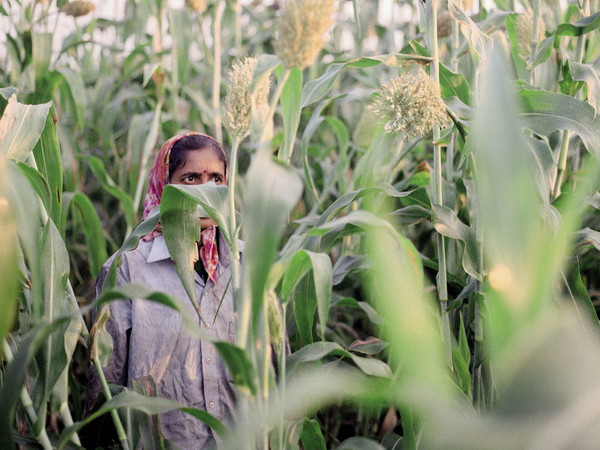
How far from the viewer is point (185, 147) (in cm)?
130

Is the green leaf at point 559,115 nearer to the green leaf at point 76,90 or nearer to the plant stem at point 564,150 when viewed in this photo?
the plant stem at point 564,150

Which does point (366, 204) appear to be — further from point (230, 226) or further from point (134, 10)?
point (134, 10)

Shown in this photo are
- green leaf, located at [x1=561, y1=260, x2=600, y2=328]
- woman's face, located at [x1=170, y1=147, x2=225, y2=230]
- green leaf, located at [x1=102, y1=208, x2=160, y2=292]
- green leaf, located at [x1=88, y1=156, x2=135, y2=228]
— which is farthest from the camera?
green leaf, located at [x1=88, y1=156, x2=135, y2=228]

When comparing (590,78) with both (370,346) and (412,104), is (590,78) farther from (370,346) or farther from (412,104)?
(370,346)

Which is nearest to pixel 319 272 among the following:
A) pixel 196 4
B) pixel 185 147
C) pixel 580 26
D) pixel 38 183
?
pixel 38 183

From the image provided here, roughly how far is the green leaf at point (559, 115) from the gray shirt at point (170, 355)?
679 millimetres

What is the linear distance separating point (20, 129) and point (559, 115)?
88cm

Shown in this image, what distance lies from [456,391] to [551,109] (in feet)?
1.67

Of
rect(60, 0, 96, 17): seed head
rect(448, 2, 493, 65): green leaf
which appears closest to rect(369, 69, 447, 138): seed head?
rect(448, 2, 493, 65): green leaf

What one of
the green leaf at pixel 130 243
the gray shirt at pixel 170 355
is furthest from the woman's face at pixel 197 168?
the green leaf at pixel 130 243

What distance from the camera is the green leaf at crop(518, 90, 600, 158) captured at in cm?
93

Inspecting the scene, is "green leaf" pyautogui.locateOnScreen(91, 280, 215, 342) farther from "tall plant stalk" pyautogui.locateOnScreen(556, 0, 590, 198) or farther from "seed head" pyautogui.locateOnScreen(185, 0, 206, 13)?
"seed head" pyautogui.locateOnScreen(185, 0, 206, 13)

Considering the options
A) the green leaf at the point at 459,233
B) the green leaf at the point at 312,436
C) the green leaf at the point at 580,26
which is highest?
the green leaf at the point at 580,26

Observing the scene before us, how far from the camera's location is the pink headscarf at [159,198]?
1262 mm
